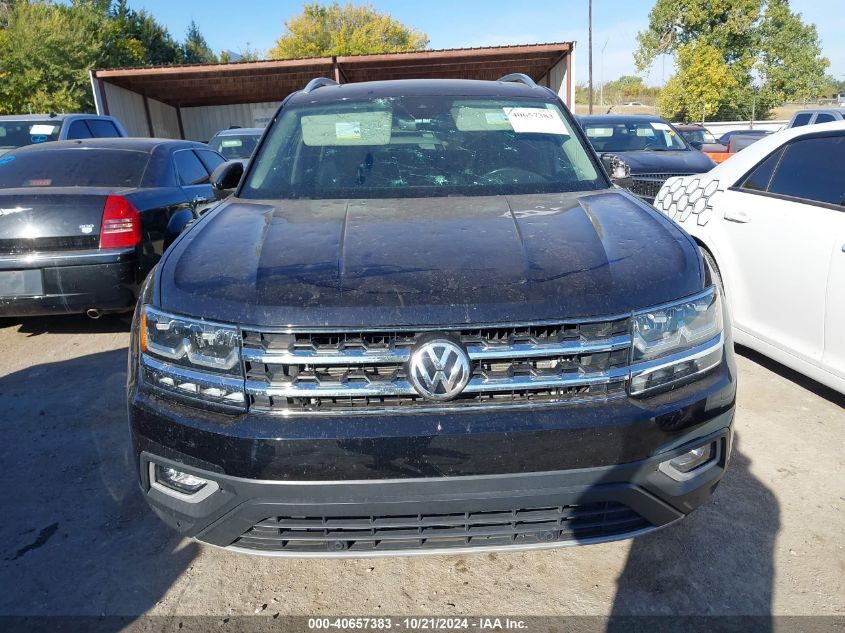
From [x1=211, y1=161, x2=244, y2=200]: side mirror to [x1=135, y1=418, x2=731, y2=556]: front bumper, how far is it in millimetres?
1875

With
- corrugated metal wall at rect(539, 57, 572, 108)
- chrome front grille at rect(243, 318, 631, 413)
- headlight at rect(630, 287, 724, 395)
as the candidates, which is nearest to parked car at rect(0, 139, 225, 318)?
chrome front grille at rect(243, 318, 631, 413)

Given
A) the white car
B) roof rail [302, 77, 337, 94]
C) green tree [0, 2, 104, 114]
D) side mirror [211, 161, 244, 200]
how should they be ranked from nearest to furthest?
1. the white car
2. side mirror [211, 161, 244, 200]
3. roof rail [302, 77, 337, 94]
4. green tree [0, 2, 104, 114]

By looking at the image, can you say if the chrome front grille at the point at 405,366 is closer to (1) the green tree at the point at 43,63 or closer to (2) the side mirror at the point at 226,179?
(2) the side mirror at the point at 226,179

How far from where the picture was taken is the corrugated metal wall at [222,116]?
2950 cm

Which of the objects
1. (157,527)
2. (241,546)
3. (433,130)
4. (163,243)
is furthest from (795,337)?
(163,243)

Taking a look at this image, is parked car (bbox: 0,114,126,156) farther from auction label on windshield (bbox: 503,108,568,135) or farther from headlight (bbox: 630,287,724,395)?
headlight (bbox: 630,287,724,395)

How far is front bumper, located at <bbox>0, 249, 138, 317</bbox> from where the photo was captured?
4.31 meters

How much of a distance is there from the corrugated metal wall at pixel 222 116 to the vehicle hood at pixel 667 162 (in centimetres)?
2441

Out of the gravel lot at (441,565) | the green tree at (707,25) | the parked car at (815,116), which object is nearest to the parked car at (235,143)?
the gravel lot at (441,565)

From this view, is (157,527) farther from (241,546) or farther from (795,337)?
(795,337)

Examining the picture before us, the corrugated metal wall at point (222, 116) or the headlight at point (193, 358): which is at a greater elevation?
the corrugated metal wall at point (222, 116)

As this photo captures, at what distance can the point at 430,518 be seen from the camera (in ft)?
6.09

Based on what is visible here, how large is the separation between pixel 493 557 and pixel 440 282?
1215mm

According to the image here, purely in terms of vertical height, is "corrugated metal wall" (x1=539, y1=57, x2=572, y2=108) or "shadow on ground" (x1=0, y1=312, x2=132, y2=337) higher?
"corrugated metal wall" (x1=539, y1=57, x2=572, y2=108)
